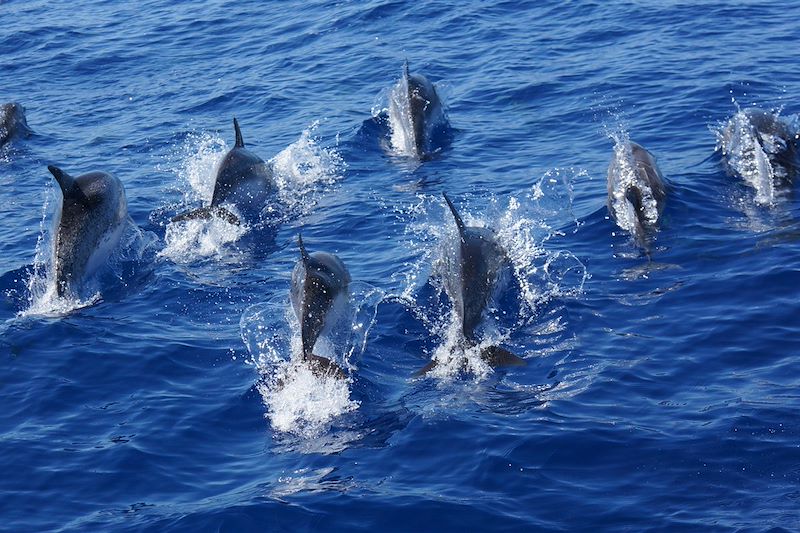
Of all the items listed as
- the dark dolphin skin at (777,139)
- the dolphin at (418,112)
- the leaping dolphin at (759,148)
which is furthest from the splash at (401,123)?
the dark dolphin skin at (777,139)

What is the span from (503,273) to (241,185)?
19.5 feet

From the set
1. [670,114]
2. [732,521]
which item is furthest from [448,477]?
[670,114]

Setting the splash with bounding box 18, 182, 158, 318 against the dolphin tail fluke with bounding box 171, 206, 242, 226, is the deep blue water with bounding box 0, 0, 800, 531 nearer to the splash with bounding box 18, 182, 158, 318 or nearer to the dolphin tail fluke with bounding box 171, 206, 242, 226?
the splash with bounding box 18, 182, 158, 318

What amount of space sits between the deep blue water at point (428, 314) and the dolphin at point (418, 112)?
53 centimetres

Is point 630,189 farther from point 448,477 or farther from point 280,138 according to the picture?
point 280,138

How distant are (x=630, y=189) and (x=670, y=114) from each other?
5148 mm

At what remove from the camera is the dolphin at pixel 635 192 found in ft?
52.5

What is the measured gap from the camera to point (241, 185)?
1883 centimetres

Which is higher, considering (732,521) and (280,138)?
(280,138)

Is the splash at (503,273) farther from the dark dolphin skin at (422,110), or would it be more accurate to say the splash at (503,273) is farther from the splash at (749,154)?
the dark dolphin skin at (422,110)

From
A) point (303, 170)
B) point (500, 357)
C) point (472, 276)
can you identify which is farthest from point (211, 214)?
point (500, 357)

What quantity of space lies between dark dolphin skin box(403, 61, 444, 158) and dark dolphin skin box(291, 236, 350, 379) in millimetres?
6579

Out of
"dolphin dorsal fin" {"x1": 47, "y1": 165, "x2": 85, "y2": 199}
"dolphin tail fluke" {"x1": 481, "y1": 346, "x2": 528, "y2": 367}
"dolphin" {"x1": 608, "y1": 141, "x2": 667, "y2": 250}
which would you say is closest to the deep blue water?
"dolphin tail fluke" {"x1": 481, "y1": 346, "x2": 528, "y2": 367}

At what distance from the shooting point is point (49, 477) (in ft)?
37.4
